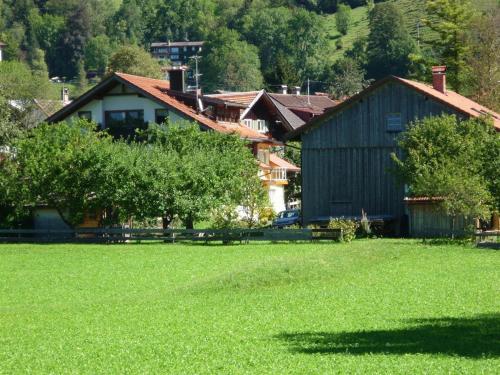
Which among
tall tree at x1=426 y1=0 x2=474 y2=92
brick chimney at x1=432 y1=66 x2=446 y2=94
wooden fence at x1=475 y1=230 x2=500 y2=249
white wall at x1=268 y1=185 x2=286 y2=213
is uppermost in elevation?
tall tree at x1=426 y1=0 x2=474 y2=92

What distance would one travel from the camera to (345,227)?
5197 cm

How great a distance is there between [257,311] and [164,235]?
28.0 m

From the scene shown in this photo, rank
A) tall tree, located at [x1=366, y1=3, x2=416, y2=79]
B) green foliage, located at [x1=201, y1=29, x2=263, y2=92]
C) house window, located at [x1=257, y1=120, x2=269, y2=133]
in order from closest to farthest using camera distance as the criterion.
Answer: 1. house window, located at [x1=257, y1=120, x2=269, y2=133]
2. tall tree, located at [x1=366, y1=3, x2=416, y2=79]
3. green foliage, located at [x1=201, y1=29, x2=263, y2=92]

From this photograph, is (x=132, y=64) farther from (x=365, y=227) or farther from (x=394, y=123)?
(x=365, y=227)

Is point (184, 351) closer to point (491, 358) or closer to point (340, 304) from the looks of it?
point (491, 358)

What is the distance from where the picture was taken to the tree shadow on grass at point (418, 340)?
2009cm

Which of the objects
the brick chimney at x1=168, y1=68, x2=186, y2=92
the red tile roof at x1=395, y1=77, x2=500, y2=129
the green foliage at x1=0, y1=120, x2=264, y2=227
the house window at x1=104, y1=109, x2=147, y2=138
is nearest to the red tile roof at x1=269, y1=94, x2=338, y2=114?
the brick chimney at x1=168, y1=68, x2=186, y2=92

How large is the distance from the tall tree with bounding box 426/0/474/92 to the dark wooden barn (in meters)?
33.0

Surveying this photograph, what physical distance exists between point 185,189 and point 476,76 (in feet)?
129

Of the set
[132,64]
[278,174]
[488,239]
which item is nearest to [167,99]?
[278,174]

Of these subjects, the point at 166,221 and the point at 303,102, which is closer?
the point at 166,221

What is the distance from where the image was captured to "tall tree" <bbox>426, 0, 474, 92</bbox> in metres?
92.0

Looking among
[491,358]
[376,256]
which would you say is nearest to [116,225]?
[376,256]

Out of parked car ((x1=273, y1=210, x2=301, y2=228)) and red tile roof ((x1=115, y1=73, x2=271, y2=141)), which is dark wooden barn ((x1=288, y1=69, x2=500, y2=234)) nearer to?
parked car ((x1=273, y1=210, x2=301, y2=228))
